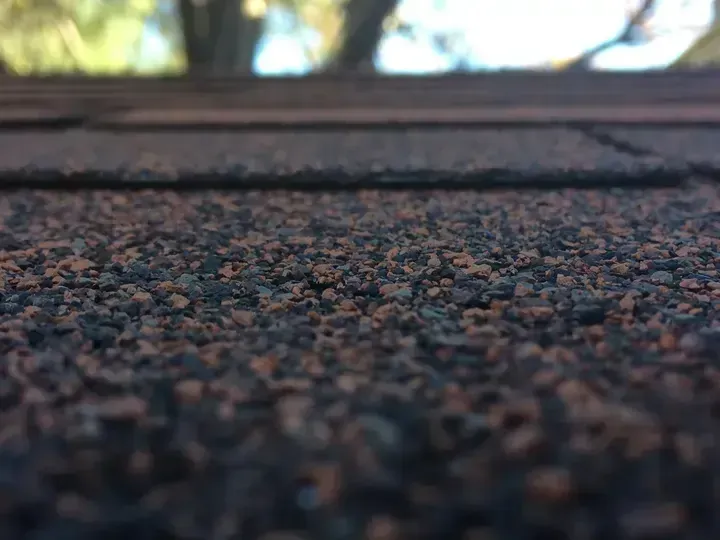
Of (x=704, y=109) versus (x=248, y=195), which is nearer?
(x=248, y=195)

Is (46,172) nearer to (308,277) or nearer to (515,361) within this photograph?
(308,277)

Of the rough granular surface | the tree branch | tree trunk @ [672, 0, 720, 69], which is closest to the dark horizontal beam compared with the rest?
the rough granular surface

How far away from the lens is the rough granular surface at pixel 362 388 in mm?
284

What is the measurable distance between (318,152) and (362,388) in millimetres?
732

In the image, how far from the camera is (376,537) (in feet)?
0.89

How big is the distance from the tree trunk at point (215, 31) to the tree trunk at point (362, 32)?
1.91 ft

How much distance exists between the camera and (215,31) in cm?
385

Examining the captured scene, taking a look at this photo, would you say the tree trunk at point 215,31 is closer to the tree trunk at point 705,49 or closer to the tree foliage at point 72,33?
the tree foliage at point 72,33

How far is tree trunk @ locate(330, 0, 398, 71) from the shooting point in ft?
12.8

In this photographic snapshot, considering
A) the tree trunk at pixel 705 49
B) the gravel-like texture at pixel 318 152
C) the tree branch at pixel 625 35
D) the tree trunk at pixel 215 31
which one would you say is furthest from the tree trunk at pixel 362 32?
the gravel-like texture at pixel 318 152

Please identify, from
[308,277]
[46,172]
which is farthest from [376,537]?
[46,172]

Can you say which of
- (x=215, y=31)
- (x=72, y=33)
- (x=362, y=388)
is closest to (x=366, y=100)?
(x=362, y=388)

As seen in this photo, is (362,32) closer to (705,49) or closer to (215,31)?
(215,31)

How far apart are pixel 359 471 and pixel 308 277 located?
0.93 feet
